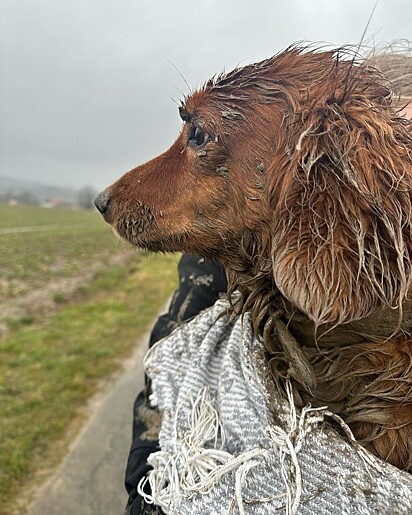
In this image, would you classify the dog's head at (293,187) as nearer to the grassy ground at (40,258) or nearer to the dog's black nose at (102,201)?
the dog's black nose at (102,201)

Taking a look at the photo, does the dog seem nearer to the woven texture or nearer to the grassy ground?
the woven texture

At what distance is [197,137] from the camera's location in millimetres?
1329

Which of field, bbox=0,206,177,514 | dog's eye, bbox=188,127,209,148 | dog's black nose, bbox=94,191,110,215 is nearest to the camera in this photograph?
dog's eye, bbox=188,127,209,148

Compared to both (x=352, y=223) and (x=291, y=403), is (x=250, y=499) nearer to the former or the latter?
(x=291, y=403)

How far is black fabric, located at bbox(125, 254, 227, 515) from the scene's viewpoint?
1587 millimetres

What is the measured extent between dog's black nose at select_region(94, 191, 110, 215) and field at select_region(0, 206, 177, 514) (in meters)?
0.17

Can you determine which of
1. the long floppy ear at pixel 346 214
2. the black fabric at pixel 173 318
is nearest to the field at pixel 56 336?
the black fabric at pixel 173 318

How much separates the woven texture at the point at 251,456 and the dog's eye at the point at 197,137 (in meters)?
0.51

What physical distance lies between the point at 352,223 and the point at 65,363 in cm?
384

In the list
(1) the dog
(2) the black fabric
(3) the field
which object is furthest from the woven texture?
(3) the field

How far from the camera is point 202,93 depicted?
133cm

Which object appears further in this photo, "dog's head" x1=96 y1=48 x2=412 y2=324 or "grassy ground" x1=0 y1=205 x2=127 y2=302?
"grassy ground" x1=0 y1=205 x2=127 y2=302

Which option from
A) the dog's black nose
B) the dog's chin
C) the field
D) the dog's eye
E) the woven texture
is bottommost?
the field

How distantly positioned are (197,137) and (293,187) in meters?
0.35
